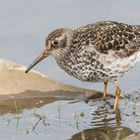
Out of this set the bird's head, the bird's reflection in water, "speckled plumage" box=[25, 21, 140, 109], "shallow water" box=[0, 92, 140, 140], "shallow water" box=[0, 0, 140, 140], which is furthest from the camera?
the bird's head

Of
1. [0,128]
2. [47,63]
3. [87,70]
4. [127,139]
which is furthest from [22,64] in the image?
[127,139]

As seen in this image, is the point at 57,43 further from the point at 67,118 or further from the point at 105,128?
the point at 105,128

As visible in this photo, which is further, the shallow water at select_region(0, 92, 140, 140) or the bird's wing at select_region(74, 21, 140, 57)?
the bird's wing at select_region(74, 21, 140, 57)

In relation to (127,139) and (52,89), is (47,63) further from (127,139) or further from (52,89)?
(127,139)

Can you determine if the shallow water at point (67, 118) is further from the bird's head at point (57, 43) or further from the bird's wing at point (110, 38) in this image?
the bird's wing at point (110, 38)

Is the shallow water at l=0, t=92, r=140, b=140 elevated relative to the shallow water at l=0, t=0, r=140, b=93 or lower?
lower

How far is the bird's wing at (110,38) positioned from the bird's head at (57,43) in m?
0.15

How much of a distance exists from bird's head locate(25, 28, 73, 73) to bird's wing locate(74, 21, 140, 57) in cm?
15

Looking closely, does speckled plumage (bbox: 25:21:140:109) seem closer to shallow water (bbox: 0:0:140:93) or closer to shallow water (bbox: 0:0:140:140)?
shallow water (bbox: 0:0:140:140)

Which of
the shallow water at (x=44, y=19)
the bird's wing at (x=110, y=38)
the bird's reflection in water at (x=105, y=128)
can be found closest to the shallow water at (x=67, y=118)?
the bird's reflection in water at (x=105, y=128)

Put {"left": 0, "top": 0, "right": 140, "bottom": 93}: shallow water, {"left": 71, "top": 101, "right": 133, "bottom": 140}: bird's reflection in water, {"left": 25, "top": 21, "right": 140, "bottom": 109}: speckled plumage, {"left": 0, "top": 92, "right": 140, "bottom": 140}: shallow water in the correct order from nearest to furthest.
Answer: {"left": 71, "top": 101, "right": 133, "bottom": 140}: bird's reflection in water
{"left": 0, "top": 92, "right": 140, "bottom": 140}: shallow water
{"left": 25, "top": 21, "right": 140, "bottom": 109}: speckled plumage
{"left": 0, "top": 0, "right": 140, "bottom": 93}: shallow water

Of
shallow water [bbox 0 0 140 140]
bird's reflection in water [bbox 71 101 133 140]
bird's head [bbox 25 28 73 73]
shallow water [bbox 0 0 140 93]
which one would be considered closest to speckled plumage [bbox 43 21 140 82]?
bird's head [bbox 25 28 73 73]

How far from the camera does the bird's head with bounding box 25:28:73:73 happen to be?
9641 mm

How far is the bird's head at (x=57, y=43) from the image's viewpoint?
964 cm
